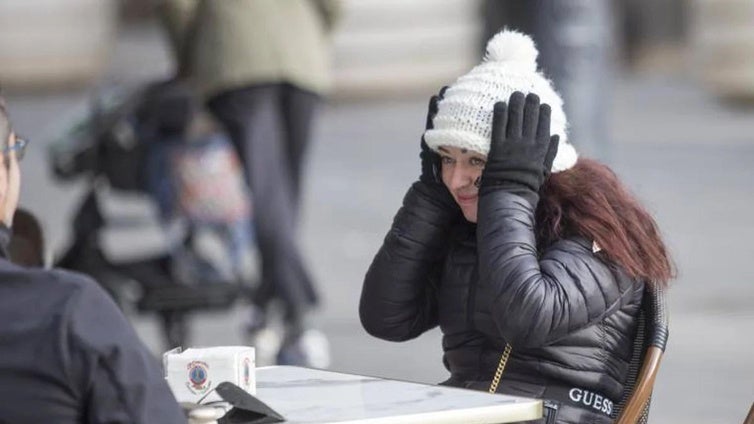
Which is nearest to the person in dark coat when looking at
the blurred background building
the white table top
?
the white table top

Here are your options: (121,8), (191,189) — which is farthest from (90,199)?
(121,8)

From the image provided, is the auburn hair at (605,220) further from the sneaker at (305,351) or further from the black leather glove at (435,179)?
the sneaker at (305,351)

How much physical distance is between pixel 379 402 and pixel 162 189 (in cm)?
438

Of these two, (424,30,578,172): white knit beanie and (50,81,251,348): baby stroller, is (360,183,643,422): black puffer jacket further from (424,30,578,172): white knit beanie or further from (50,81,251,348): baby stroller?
(50,81,251,348): baby stroller

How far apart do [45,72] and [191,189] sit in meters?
10.6

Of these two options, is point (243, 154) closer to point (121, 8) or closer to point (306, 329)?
point (306, 329)

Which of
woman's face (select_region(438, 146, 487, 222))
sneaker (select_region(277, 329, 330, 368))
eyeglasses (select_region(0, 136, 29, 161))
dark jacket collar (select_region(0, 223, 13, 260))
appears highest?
eyeglasses (select_region(0, 136, 29, 161))

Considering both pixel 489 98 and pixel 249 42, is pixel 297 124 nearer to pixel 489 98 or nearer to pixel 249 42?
pixel 249 42

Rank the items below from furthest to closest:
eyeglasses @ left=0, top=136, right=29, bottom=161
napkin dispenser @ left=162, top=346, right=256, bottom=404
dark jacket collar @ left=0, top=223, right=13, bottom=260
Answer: napkin dispenser @ left=162, top=346, right=256, bottom=404, eyeglasses @ left=0, top=136, right=29, bottom=161, dark jacket collar @ left=0, top=223, right=13, bottom=260

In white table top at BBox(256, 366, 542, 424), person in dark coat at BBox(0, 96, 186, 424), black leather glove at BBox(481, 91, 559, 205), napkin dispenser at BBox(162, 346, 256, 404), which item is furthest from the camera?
black leather glove at BBox(481, 91, 559, 205)

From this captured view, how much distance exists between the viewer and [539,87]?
4148 millimetres

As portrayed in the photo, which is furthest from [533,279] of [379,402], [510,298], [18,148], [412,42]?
[412,42]

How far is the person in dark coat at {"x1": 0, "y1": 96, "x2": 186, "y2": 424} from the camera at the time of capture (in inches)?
113

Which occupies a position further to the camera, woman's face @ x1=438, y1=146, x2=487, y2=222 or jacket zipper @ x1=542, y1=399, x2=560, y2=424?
woman's face @ x1=438, y1=146, x2=487, y2=222
